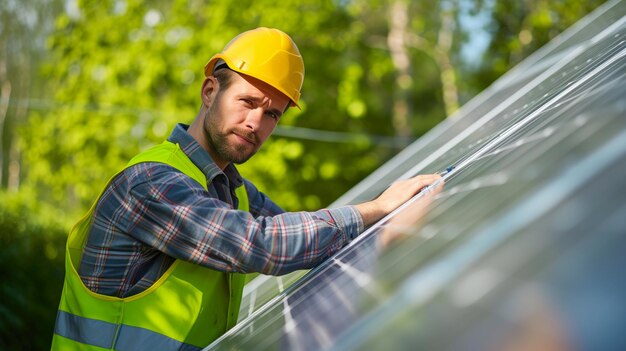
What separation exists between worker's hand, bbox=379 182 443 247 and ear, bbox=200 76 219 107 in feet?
2.68

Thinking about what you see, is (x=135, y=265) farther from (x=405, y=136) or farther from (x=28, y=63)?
(x=28, y=63)

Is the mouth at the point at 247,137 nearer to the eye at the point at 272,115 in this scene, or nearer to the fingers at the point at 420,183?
the eye at the point at 272,115

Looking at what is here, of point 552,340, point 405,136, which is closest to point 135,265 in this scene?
point 552,340

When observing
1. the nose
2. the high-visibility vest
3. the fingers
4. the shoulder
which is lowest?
the fingers

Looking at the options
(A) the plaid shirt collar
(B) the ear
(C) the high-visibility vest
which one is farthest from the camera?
(B) the ear

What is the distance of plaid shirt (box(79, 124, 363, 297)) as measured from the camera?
2.25 metres

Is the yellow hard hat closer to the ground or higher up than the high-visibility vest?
higher up

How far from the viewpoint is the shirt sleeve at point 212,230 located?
2.24 m

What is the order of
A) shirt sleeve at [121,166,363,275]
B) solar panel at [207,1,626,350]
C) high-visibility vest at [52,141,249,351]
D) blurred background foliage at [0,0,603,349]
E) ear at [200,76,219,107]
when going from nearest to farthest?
solar panel at [207,1,626,350], shirt sleeve at [121,166,363,275], high-visibility vest at [52,141,249,351], ear at [200,76,219,107], blurred background foliage at [0,0,603,349]

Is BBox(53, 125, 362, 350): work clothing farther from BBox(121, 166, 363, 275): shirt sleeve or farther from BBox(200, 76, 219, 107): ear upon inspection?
BBox(200, 76, 219, 107): ear

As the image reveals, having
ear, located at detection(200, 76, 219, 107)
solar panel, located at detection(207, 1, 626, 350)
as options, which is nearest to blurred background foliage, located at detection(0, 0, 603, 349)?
ear, located at detection(200, 76, 219, 107)

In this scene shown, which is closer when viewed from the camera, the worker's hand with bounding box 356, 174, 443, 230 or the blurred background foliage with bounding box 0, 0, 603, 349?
the worker's hand with bounding box 356, 174, 443, 230

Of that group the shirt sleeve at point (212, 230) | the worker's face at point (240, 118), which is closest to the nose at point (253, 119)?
the worker's face at point (240, 118)

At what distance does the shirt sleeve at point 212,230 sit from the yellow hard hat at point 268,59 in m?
0.50
